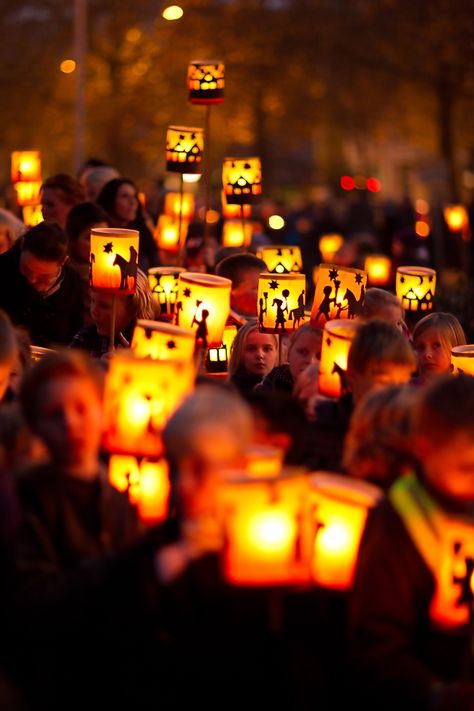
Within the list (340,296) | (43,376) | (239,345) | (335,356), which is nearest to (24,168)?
(239,345)

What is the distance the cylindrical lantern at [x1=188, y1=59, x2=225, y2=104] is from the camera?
501 inches

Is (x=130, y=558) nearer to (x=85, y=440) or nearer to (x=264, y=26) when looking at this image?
(x=85, y=440)

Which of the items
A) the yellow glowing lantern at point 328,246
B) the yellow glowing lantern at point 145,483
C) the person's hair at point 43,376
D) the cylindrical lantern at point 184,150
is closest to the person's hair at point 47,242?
the cylindrical lantern at point 184,150

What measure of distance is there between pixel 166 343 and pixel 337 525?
1.56 metres

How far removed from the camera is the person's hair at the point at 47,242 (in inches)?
365

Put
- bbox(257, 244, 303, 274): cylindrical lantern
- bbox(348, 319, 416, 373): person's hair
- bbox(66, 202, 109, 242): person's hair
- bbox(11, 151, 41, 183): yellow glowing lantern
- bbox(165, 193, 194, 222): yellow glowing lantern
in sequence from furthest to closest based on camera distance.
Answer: bbox(165, 193, 194, 222): yellow glowing lantern < bbox(11, 151, 41, 183): yellow glowing lantern < bbox(257, 244, 303, 274): cylindrical lantern < bbox(66, 202, 109, 242): person's hair < bbox(348, 319, 416, 373): person's hair

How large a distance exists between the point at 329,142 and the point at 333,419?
52142mm

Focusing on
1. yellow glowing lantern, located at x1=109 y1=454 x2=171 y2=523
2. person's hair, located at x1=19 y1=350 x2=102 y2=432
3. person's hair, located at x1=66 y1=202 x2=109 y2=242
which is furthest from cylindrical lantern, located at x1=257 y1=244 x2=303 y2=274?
person's hair, located at x1=19 y1=350 x2=102 y2=432

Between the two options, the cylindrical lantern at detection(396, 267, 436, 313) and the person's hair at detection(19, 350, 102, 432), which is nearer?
the person's hair at detection(19, 350, 102, 432)

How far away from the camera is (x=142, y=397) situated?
5.57 m

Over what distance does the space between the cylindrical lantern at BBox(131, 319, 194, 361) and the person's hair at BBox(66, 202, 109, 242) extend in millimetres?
4401

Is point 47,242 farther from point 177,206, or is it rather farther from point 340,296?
point 177,206

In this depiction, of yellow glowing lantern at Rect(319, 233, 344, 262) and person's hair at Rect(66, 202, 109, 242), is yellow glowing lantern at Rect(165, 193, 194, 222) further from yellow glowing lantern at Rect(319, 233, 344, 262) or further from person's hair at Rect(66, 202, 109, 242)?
yellow glowing lantern at Rect(319, 233, 344, 262)

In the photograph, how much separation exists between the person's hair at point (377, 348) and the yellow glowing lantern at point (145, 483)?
3.01 ft
